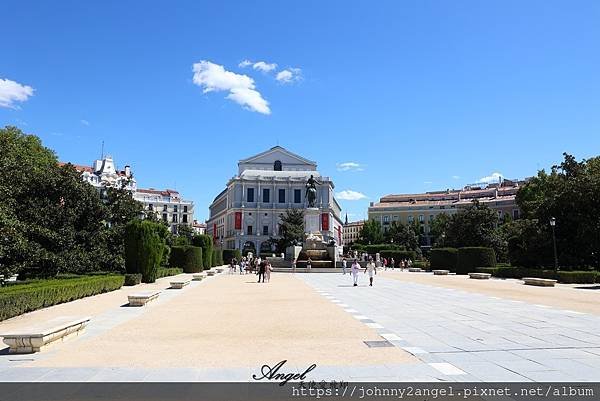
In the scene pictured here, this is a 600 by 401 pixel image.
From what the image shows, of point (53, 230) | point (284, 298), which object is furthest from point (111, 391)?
point (53, 230)

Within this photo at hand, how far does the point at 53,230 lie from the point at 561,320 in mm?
22839

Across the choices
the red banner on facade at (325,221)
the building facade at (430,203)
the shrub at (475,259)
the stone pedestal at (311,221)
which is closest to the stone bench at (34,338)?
the shrub at (475,259)

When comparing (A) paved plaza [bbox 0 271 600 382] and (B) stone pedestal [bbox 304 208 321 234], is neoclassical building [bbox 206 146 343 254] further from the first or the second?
(A) paved plaza [bbox 0 271 600 382]

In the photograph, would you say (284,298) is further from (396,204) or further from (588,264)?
(396,204)

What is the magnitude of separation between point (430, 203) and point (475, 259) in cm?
9605

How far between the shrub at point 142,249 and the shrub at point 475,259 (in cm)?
2806

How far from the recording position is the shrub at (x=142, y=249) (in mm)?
29234

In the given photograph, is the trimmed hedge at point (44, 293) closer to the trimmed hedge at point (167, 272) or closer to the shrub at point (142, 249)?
the shrub at point (142, 249)

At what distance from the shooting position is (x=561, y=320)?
13.1m

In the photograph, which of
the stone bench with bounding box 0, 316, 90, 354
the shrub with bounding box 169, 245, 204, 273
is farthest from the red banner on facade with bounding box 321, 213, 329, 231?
the stone bench with bounding box 0, 316, 90, 354

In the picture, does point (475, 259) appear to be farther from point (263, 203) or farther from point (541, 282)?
point (263, 203)

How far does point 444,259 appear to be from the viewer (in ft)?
174

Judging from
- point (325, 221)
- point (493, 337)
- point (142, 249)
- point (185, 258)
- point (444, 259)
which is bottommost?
point (493, 337)

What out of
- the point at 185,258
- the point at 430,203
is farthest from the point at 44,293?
the point at 430,203
